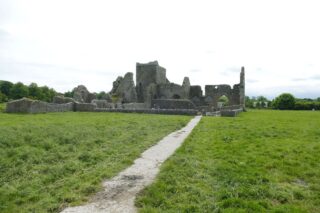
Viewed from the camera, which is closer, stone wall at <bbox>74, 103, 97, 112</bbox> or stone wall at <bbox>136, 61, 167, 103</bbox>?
stone wall at <bbox>74, 103, 97, 112</bbox>

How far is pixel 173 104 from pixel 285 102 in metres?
38.3

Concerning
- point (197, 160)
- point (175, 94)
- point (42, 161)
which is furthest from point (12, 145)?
point (175, 94)

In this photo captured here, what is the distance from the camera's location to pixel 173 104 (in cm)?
3266

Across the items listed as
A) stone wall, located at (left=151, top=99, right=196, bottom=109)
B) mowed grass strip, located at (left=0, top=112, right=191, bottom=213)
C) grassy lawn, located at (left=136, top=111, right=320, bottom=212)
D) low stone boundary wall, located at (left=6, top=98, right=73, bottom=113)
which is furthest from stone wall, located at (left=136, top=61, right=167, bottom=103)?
grassy lawn, located at (left=136, top=111, right=320, bottom=212)

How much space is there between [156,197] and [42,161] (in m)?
3.58

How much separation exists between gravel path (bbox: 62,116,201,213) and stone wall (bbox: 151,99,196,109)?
23510mm

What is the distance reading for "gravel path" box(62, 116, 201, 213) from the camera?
4.54 metres

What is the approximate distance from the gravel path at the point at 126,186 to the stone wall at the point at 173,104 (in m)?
23.5

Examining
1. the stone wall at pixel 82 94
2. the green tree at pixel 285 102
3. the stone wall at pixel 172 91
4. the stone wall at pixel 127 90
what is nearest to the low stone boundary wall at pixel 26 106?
the stone wall at pixel 82 94

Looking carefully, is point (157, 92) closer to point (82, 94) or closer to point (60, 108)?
point (82, 94)

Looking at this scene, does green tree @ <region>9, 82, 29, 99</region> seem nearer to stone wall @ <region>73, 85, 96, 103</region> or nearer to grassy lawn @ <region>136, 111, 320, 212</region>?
stone wall @ <region>73, 85, 96, 103</region>

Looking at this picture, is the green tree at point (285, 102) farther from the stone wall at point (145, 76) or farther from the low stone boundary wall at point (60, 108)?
the low stone boundary wall at point (60, 108)

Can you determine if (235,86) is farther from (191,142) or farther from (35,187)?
(35,187)

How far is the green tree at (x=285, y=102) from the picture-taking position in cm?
6084
